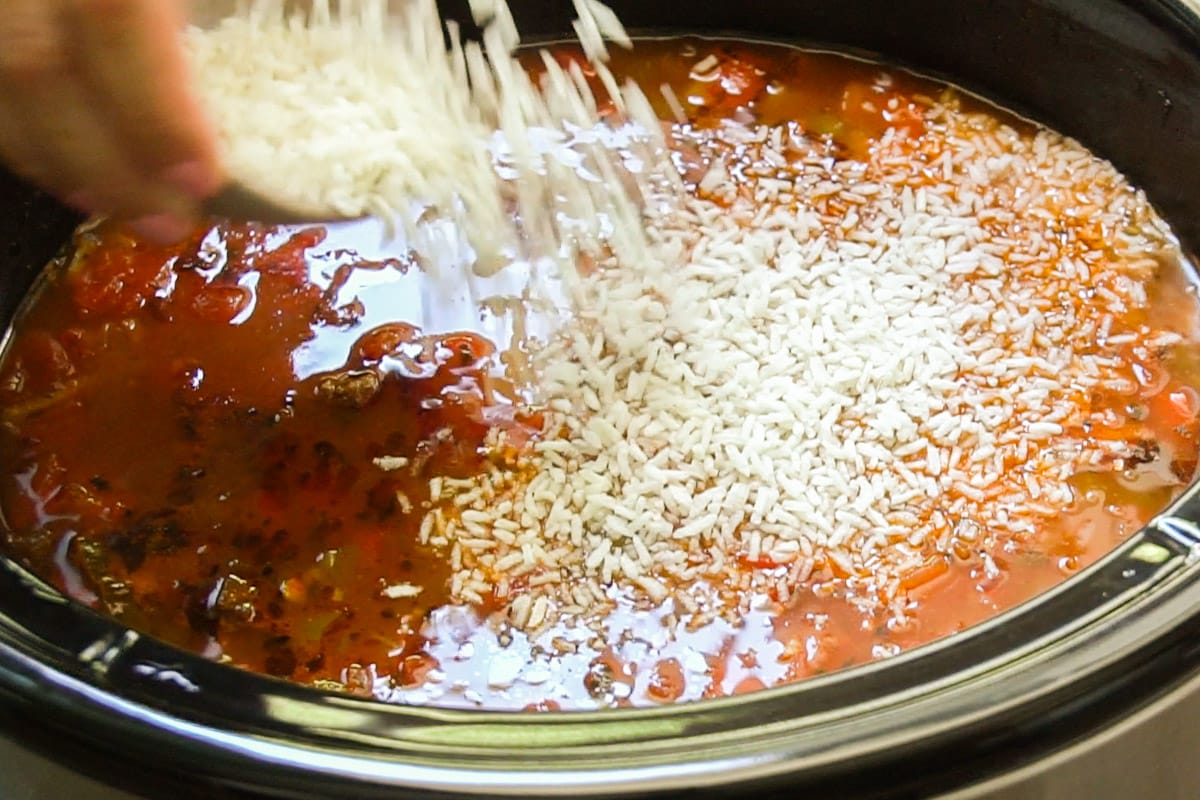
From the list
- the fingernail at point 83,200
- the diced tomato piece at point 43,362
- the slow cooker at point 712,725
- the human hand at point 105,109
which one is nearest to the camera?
the slow cooker at point 712,725

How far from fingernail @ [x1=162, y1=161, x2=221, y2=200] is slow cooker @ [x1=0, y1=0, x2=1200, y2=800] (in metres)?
0.41

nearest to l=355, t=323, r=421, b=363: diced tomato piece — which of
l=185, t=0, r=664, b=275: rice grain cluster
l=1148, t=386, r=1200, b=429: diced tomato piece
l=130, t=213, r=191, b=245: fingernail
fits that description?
l=185, t=0, r=664, b=275: rice grain cluster

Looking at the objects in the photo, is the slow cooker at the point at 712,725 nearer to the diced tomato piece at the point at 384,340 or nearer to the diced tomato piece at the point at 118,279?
the diced tomato piece at the point at 384,340

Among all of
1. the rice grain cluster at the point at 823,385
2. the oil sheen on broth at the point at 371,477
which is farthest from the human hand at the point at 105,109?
the rice grain cluster at the point at 823,385

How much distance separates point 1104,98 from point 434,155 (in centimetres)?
90

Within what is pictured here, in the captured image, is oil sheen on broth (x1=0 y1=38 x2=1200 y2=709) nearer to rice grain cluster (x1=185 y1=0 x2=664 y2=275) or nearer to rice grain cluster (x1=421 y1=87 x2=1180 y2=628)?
rice grain cluster (x1=421 y1=87 x2=1180 y2=628)

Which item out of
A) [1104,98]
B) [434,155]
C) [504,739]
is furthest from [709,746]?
[1104,98]

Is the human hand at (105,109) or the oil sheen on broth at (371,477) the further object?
the oil sheen on broth at (371,477)

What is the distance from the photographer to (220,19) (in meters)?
1.58

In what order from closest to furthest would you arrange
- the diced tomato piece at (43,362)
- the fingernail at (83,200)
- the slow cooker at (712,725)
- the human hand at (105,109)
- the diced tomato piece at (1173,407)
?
the slow cooker at (712,725) → the human hand at (105,109) → the fingernail at (83,200) → the diced tomato piece at (1173,407) → the diced tomato piece at (43,362)

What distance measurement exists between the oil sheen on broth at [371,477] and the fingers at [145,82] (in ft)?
1.17

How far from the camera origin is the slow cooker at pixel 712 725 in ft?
2.35

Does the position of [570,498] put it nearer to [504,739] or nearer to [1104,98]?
[504,739]

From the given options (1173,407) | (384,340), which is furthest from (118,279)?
(1173,407)
